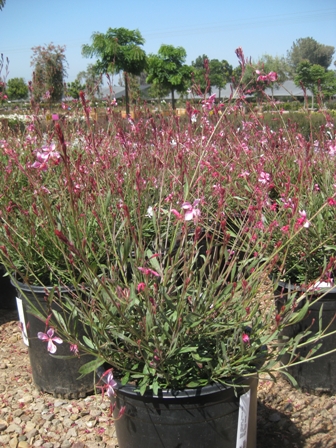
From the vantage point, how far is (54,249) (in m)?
2.37

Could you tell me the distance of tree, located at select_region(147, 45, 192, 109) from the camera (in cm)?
2877

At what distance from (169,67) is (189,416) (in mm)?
29084

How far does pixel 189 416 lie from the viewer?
1503 mm

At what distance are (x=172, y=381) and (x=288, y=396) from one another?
39.3 inches

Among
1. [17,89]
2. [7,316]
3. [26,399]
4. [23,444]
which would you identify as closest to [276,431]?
[23,444]

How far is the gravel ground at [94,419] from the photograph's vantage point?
2037 mm

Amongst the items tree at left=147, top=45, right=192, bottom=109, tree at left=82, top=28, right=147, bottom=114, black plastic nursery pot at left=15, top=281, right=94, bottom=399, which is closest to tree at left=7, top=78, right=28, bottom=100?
tree at left=147, top=45, right=192, bottom=109

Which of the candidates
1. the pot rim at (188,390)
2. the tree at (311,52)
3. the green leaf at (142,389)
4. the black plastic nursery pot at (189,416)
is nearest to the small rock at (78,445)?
the black plastic nursery pot at (189,416)

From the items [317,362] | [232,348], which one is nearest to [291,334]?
[317,362]

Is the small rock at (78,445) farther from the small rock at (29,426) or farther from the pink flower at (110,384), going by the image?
the pink flower at (110,384)

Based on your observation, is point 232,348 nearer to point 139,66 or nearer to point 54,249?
point 54,249

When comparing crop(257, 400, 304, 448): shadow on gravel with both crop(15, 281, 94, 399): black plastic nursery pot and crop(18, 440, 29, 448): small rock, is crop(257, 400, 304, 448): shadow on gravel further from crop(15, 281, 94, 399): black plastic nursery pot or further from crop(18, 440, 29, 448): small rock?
crop(18, 440, 29, 448): small rock

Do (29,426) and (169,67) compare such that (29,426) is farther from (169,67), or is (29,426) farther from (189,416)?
(169,67)

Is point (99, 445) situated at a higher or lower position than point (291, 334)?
lower
